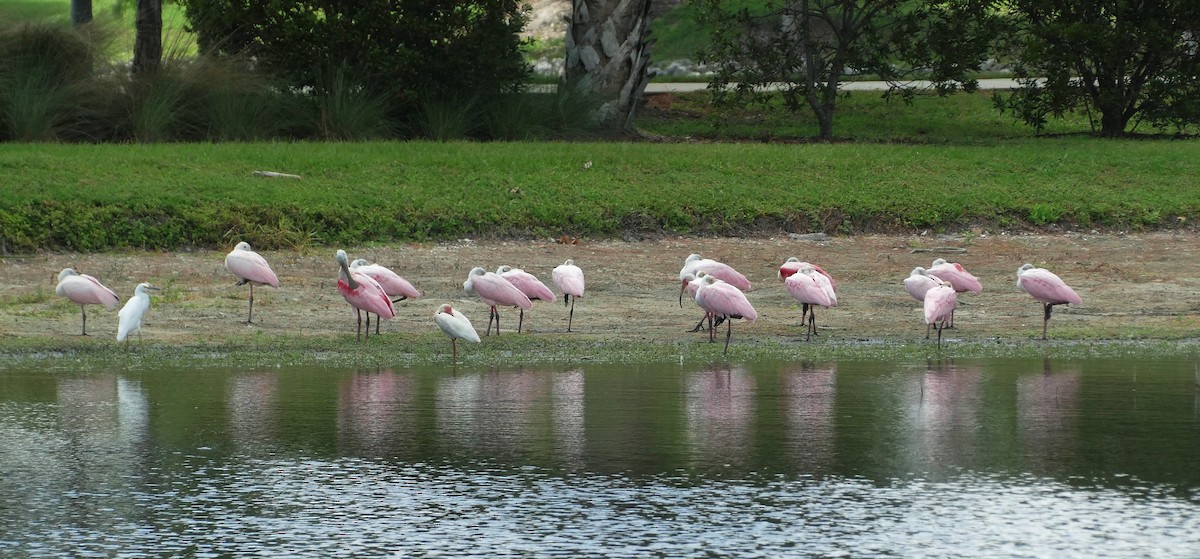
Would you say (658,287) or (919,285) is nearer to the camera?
(919,285)

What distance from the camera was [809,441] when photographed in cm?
903

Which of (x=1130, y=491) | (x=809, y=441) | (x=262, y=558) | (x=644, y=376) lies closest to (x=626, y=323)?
(x=644, y=376)

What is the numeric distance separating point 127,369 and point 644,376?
3.50 m

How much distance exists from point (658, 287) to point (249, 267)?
13.2ft

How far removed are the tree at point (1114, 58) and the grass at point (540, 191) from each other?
110 inches

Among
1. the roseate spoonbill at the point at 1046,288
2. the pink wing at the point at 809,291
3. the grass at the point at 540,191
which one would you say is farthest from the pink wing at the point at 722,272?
the grass at the point at 540,191

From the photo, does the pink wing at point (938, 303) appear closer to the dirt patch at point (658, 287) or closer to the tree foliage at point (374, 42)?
the dirt patch at point (658, 287)

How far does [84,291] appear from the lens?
12.8m

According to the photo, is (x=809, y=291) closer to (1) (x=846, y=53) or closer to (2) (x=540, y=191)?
(2) (x=540, y=191)

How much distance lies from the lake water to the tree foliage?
12.5 meters

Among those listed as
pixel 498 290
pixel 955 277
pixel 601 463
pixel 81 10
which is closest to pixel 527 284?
pixel 498 290

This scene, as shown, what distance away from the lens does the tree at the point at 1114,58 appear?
997 inches

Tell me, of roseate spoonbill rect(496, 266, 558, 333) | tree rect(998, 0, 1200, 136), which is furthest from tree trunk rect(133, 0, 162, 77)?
tree rect(998, 0, 1200, 136)

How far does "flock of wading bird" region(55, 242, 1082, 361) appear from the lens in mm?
12680
